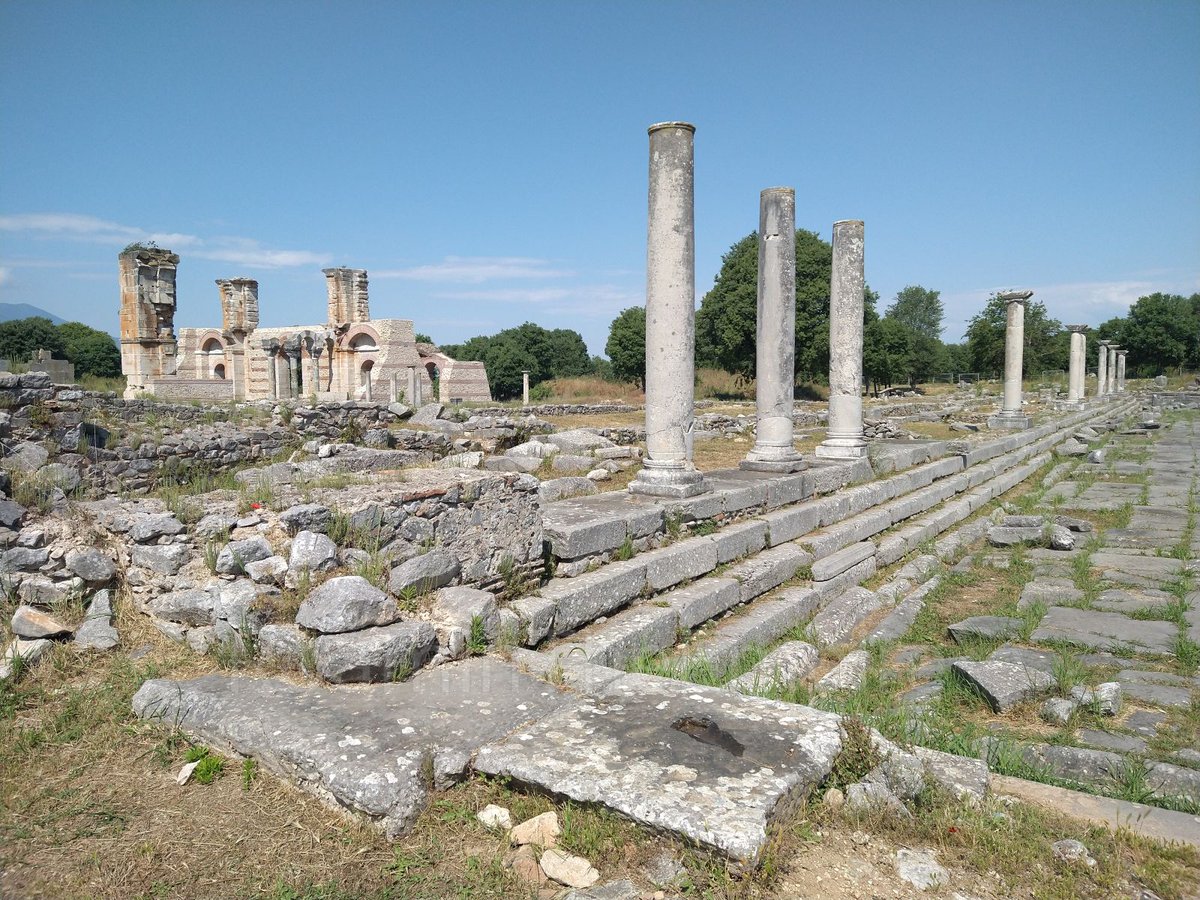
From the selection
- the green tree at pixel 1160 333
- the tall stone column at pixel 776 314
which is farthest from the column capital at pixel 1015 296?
the green tree at pixel 1160 333

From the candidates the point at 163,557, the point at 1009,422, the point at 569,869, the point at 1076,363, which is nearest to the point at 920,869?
the point at 569,869

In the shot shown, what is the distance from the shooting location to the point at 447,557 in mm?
4789

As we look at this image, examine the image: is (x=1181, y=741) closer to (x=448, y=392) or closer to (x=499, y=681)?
(x=499, y=681)

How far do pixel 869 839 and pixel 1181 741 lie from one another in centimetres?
249

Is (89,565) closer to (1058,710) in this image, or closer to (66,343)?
(1058,710)

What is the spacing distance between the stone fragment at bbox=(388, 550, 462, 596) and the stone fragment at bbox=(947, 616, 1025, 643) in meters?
4.17

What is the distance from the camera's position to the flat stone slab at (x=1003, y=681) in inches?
182

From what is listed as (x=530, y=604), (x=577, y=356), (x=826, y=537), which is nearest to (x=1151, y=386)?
(x=577, y=356)

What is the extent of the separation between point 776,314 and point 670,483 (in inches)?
151

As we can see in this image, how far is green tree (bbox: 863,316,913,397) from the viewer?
150ft

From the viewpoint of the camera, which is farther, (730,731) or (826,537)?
(826,537)

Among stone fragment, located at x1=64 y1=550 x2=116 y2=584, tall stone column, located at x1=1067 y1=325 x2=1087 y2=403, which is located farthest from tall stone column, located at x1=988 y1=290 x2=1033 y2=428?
stone fragment, located at x1=64 y1=550 x2=116 y2=584

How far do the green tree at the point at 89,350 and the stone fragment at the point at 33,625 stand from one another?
60850mm

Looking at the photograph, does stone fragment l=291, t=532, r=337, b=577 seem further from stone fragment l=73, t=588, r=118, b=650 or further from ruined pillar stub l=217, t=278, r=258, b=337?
ruined pillar stub l=217, t=278, r=258, b=337
